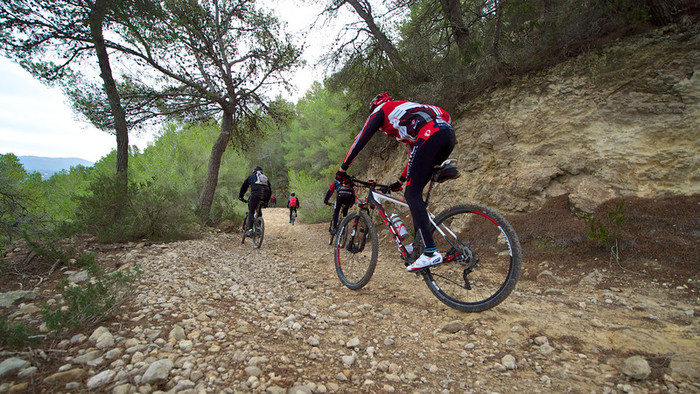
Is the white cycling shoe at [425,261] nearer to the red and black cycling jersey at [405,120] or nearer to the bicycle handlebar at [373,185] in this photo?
the bicycle handlebar at [373,185]

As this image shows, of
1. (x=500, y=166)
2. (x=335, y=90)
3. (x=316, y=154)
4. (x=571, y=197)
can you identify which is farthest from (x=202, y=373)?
(x=316, y=154)

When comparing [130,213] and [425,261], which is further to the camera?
[130,213]

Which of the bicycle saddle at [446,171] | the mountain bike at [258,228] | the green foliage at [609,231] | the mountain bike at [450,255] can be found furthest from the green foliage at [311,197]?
the bicycle saddle at [446,171]

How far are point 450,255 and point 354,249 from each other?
135 cm

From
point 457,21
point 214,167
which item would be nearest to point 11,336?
point 214,167

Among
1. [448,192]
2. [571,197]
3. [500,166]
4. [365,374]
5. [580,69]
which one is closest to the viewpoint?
[365,374]

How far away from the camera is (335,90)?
30.2ft

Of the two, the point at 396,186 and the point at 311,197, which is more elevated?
the point at 396,186

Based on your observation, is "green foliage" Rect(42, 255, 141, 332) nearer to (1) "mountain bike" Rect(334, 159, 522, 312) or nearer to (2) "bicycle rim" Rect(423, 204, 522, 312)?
(1) "mountain bike" Rect(334, 159, 522, 312)

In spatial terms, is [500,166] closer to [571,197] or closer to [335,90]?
[571,197]

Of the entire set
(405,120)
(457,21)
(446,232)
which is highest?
(457,21)

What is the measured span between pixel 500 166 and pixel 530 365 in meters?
4.41

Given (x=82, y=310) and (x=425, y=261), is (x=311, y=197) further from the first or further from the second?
(x=82, y=310)

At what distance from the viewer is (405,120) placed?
9.22 feet
